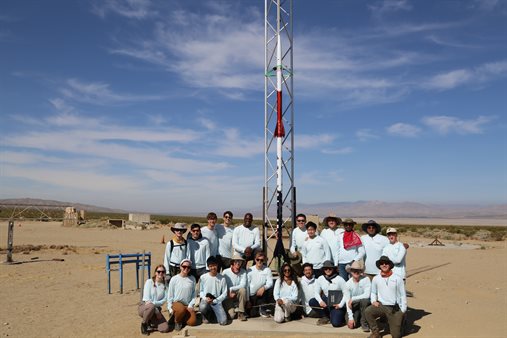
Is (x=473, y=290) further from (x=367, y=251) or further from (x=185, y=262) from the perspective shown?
(x=185, y=262)

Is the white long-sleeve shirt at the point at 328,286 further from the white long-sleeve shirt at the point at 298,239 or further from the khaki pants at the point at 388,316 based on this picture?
the white long-sleeve shirt at the point at 298,239

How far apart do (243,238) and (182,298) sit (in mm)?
1804

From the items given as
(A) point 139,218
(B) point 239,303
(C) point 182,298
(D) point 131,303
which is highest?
(A) point 139,218

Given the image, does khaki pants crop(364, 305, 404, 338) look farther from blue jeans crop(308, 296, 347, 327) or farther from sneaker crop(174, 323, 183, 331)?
sneaker crop(174, 323, 183, 331)

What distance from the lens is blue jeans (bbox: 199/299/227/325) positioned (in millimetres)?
8227

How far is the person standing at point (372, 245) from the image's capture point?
8.81 m

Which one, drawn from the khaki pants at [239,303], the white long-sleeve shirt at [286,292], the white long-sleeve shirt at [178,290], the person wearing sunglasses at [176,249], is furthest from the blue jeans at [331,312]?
the person wearing sunglasses at [176,249]

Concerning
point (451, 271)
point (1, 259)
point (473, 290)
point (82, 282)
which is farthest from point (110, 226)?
point (473, 290)

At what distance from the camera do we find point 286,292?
851cm

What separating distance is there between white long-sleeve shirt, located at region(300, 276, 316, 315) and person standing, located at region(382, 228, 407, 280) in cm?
151

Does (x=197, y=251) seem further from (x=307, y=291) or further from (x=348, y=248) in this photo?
(x=348, y=248)

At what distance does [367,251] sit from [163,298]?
13.1ft

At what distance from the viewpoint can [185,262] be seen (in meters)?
8.32

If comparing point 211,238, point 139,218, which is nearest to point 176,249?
point 211,238
